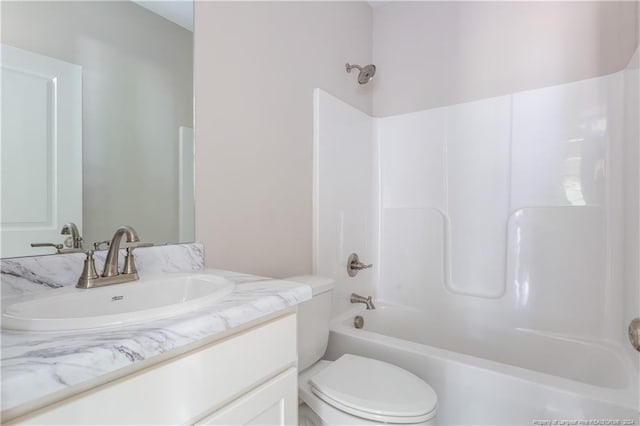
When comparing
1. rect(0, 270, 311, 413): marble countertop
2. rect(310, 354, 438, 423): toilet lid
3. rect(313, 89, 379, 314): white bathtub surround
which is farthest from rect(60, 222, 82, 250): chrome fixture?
rect(313, 89, 379, 314): white bathtub surround

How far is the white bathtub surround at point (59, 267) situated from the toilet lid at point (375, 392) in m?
0.65

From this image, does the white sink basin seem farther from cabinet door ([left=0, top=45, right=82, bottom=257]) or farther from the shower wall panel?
the shower wall panel

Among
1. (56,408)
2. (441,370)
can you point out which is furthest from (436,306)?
(56,408)

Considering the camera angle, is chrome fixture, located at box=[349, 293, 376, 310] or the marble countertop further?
chrome fixture, located at box=[349, 293, 376, 310]

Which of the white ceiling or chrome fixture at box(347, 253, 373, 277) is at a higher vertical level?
the white ceiling

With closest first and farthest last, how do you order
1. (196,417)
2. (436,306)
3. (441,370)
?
(196,417) < (441,370) < (436,306)

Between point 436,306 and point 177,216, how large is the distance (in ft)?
5.46

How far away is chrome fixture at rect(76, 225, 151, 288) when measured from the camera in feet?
2.50

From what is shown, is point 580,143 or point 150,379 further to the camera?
point 580,143

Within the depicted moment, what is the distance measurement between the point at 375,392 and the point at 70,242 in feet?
3.38

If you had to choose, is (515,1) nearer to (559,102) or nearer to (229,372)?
(559,102)

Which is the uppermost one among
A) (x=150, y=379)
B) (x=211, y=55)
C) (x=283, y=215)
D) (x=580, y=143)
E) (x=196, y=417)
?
(x=211, y=55)

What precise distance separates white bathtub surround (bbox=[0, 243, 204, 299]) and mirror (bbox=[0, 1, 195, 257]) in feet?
0.12

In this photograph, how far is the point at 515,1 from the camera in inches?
69.9
